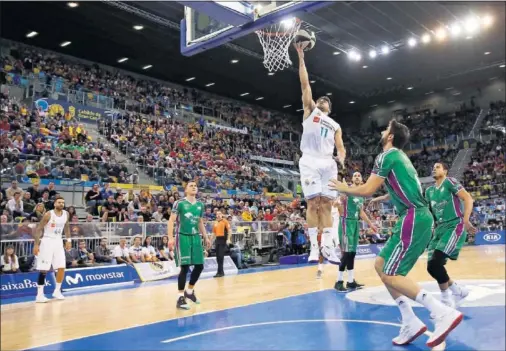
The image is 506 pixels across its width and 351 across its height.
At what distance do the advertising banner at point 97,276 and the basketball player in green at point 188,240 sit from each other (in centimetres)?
424

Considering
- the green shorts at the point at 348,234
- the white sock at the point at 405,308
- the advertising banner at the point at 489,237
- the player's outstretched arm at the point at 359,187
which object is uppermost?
the player's outstretched arm at the point at 359,187

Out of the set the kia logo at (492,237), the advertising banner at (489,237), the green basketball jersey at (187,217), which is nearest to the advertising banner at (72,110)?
the green basketball jersey at (187,217)

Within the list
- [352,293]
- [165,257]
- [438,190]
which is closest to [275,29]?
[438,190]

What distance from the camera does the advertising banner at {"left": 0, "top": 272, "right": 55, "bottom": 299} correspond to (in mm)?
8797

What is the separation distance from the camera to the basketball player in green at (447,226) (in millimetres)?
5071

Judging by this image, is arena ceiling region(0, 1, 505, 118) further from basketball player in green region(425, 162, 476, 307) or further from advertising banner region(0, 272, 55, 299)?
advertising banner region(0, 272, 55, 299)

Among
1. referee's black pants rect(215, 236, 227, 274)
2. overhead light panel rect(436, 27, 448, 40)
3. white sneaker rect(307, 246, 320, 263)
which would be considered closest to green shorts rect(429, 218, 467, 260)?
white sneaker rect(307, 246, 320, 263)

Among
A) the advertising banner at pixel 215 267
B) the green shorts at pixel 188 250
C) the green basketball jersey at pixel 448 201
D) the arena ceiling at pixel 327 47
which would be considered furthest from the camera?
the arena ceiling at pixel 327 47

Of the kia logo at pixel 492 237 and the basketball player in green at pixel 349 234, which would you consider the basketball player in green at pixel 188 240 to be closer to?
the basketball player in green at pixel 349 234

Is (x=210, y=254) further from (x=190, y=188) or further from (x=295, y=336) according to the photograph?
(x=295, y=336)

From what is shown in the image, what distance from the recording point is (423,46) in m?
20.1

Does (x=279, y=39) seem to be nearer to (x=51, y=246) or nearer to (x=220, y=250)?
(x=51, y=246)

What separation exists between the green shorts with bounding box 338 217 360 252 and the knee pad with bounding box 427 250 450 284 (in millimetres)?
2488

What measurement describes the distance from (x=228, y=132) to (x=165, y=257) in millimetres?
13321
